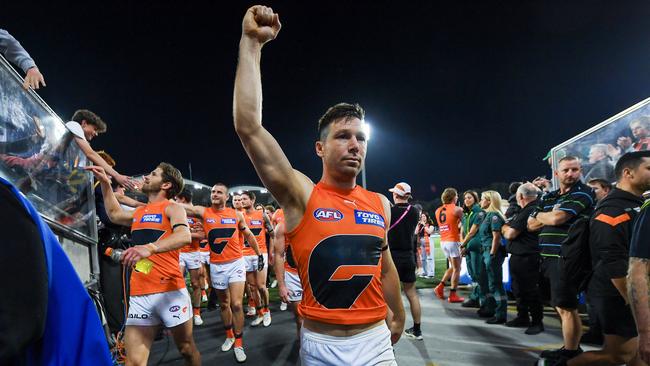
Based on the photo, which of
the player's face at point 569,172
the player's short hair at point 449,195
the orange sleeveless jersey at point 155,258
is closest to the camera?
the orange sleeveless jersey at point 155,258

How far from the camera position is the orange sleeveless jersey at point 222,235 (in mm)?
6406

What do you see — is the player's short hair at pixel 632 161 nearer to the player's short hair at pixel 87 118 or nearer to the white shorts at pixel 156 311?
the white shorts at pixel 156 311

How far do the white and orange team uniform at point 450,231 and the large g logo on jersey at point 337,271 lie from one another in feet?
25.5

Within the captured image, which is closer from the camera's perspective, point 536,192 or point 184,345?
point 184,345

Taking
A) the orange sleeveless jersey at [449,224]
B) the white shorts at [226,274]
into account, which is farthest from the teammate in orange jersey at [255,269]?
the orange sleeveless jersey at [449,224]

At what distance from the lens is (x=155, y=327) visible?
12.3 feet

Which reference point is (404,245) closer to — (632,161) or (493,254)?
(493,254)

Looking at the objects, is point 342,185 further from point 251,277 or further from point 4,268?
point 251,277

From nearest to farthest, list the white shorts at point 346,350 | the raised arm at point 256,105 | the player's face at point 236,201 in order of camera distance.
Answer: the raised arm at point 256,105, the white shorts at point 346,350, the player's face at point 236,201

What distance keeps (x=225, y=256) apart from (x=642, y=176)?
5799 millimetres

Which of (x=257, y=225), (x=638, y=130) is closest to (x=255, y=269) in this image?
(x=257, y=225)

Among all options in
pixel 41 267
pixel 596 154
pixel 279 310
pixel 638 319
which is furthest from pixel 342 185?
pixel 279 310

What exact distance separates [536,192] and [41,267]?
23.1ft

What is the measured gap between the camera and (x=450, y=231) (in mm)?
9352
